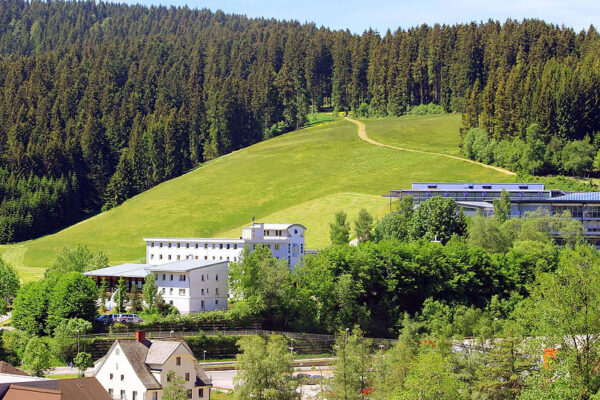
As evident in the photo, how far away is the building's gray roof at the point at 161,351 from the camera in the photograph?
200ft

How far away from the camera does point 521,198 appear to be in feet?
375

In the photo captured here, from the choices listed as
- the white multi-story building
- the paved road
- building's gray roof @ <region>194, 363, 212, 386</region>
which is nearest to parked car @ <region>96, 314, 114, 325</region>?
the paved road

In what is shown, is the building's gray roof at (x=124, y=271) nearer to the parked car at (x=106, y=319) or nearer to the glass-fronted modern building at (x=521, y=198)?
the parked car at (x=106, y=319)

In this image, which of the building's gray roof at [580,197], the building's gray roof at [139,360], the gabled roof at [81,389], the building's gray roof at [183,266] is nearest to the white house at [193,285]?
the building's gray roof at [183,266]

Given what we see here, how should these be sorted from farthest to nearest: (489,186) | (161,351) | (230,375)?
(489,186), (230,375), (161,351)

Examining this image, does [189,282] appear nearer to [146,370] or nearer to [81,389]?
[146,370]

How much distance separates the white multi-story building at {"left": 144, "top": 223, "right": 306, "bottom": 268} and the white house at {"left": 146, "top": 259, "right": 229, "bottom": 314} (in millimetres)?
7058

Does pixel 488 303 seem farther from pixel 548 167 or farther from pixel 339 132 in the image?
pixel 339 132

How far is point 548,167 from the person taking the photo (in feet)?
448

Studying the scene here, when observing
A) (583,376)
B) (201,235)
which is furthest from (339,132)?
(583,376)

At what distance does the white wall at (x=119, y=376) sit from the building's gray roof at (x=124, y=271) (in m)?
32.3

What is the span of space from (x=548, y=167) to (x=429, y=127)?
39.3 m

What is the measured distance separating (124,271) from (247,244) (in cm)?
1304

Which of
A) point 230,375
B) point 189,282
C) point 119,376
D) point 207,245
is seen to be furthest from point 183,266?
point 119,376
